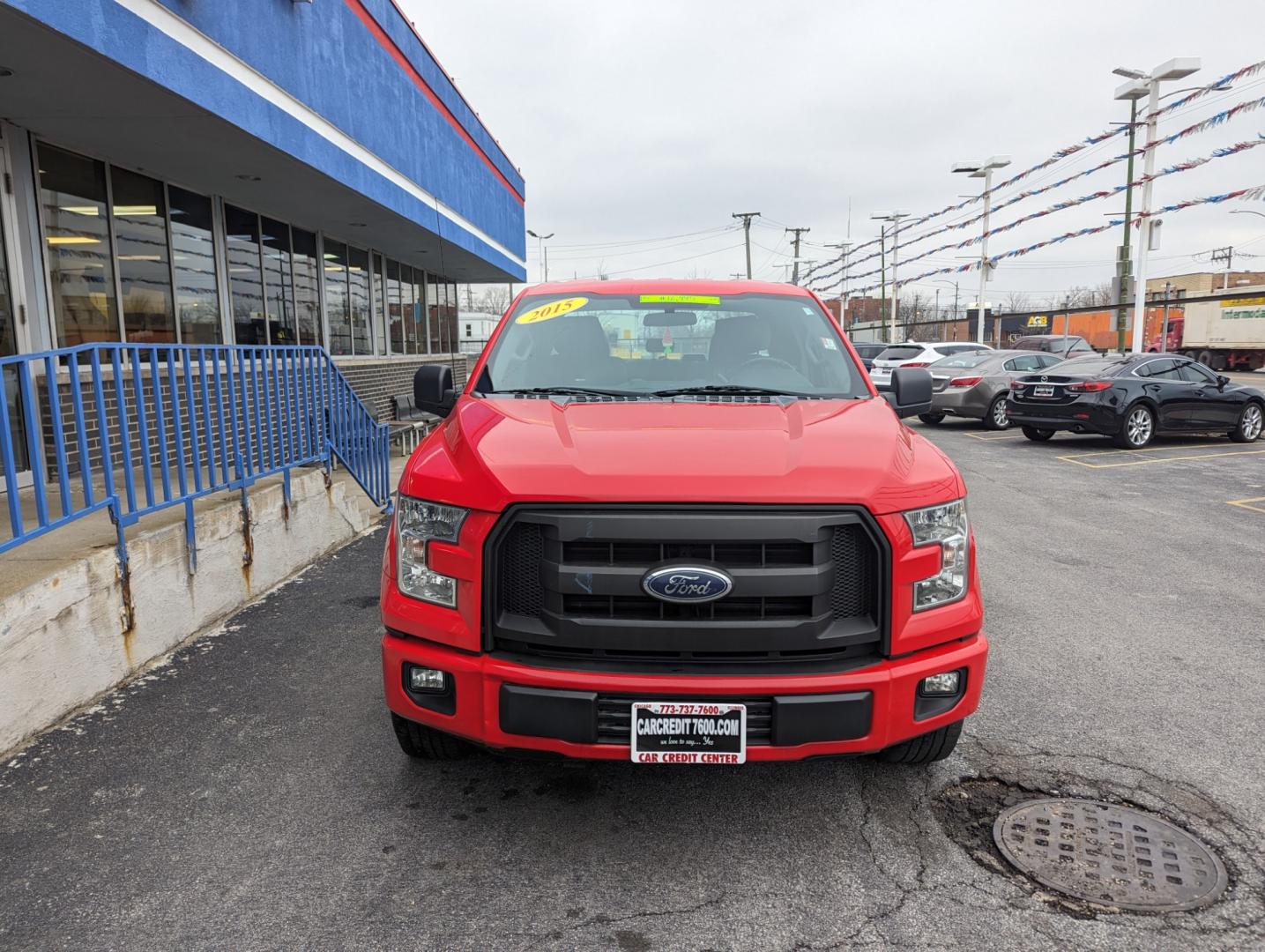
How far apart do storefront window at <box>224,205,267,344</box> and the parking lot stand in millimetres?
7407

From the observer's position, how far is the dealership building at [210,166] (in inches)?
239

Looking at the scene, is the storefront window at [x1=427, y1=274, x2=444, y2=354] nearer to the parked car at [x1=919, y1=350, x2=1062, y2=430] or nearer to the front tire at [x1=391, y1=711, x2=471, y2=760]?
the parked car at [x1=919, y1=350, x2=1062, y2=430]

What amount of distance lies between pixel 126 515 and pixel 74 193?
210 inches

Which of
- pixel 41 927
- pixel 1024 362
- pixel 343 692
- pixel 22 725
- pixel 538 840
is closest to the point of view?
pixel 41 927

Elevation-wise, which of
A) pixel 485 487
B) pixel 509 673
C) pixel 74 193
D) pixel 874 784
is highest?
pixel 74 193

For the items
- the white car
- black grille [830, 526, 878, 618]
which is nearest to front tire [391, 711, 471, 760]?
black grille [830, 526, 878, 618]

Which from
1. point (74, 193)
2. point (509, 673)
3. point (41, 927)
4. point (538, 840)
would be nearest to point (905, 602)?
point (509, 673)

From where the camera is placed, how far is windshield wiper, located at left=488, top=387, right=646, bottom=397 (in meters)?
3.52

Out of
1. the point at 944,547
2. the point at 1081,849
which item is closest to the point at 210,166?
the point at 944,547

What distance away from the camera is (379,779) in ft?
→ 10.5

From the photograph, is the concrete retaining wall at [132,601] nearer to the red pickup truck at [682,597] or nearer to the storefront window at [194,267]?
the red pickup truck at [682,597]

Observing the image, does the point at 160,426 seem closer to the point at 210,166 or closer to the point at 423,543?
the point at 423,543

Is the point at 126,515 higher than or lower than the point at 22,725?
higher

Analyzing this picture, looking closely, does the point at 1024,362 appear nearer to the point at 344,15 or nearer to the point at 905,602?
the point at 344,15
